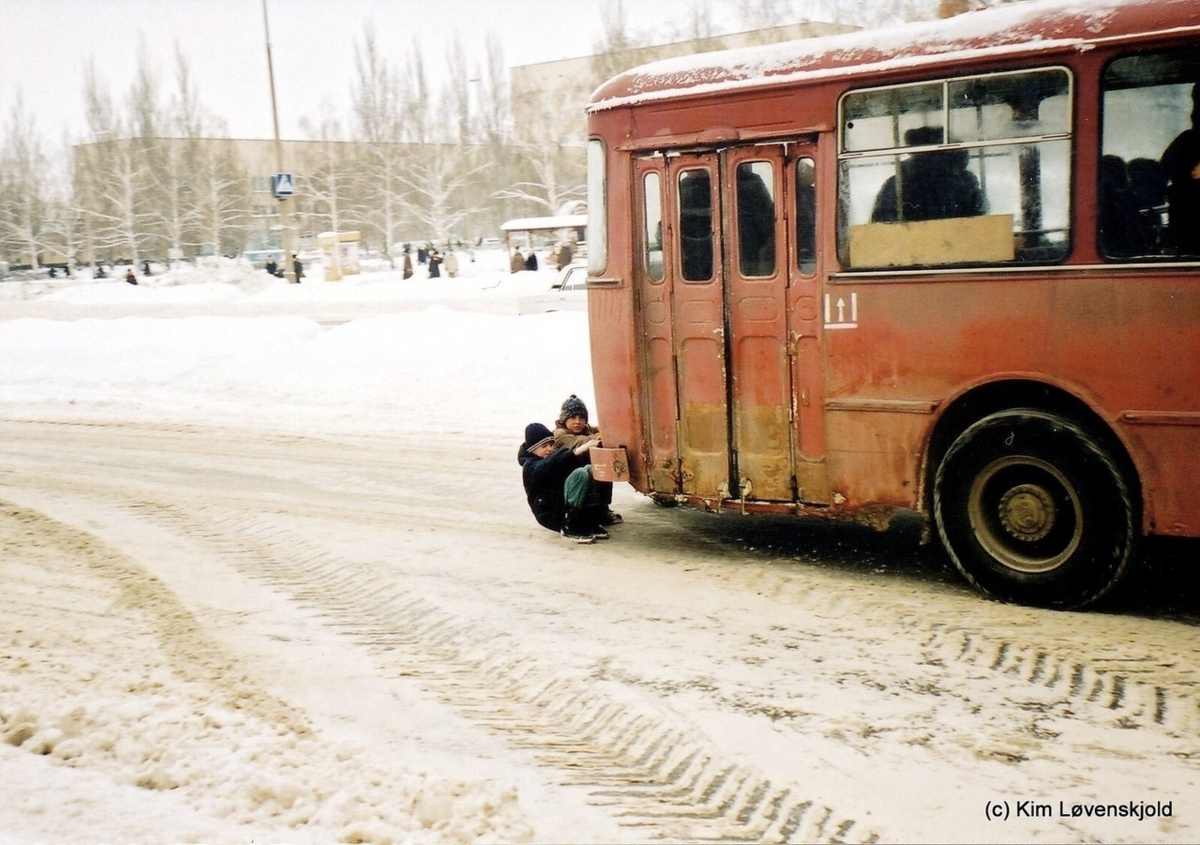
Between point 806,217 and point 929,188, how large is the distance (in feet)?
2.61

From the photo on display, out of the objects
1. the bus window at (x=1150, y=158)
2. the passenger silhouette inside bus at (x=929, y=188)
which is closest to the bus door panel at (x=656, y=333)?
the passenger silhouette inside bus at (x=929, y=188)

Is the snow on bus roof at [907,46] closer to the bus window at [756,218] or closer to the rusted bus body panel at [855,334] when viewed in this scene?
the rusted bus body panel at [855,334]

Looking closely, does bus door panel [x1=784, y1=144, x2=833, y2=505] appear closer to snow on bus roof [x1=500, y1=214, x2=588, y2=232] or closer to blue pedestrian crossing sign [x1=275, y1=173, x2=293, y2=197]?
blue pedestrian crossing sign [x1=275, y1=173, x2=293, y2=197]

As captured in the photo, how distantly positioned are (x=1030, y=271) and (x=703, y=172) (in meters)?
2.20

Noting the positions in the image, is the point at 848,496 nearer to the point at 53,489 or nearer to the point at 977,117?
the point at 977,117

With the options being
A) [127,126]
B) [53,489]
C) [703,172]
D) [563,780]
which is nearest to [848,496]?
[703,172]

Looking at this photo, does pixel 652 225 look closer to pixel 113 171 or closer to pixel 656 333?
pixel 656 333

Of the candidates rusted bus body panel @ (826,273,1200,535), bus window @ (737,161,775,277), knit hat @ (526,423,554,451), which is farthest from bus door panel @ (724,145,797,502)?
knit hat @ (526,423,554,451)

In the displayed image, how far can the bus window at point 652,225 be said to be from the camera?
7.43 metres

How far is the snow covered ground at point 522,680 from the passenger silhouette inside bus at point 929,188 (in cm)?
222

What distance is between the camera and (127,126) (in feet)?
222

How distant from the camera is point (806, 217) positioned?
22.5 ft


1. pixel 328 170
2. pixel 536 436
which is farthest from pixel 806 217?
pixel 328 170

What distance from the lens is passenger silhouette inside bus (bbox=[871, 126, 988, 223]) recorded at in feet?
20.4
